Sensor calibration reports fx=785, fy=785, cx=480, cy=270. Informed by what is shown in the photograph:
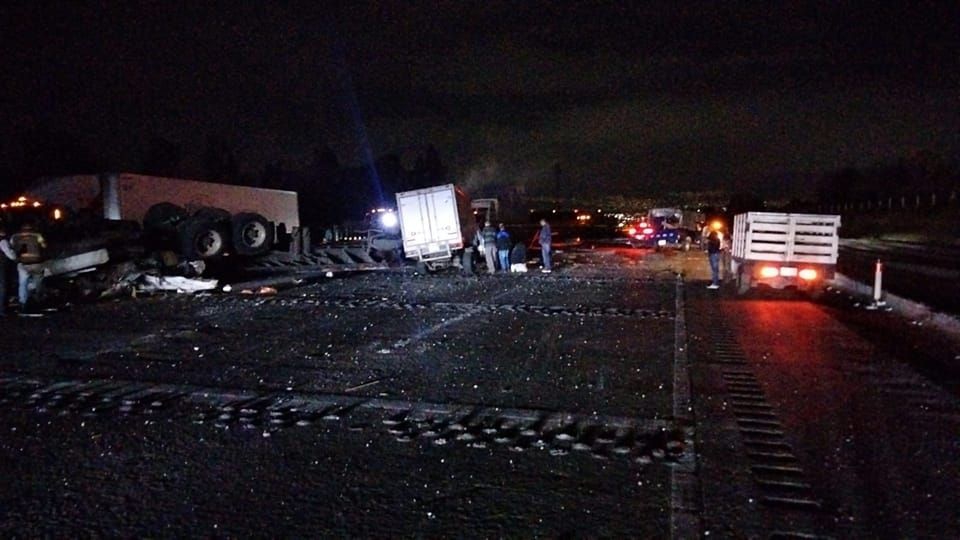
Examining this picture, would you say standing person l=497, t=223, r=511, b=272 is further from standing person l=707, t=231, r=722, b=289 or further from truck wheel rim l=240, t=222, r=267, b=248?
truck wheel rim l=240, t=222, r=267, b=248

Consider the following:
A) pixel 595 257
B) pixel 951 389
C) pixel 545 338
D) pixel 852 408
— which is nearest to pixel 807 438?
pixel 852 408

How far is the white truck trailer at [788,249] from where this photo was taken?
56.6 feet

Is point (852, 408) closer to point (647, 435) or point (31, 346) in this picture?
point (647, 435)

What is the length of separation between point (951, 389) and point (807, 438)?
2969mm

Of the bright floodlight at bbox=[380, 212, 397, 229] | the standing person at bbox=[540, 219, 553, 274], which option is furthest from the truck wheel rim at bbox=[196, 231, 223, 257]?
the standing person at bbox=[540, 219, 553, 274]

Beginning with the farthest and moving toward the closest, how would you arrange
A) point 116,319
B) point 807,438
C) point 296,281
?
point 296,281
point 116,319
point 807,438

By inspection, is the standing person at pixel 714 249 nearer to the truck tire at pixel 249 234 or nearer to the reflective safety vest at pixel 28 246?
the truck tire at pixel 249 234

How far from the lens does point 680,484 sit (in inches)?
215

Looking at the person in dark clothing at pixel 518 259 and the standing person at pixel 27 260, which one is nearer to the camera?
the standing person at pixel 27 260

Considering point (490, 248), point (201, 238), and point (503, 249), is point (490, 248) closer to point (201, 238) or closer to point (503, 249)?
point (503, 249)

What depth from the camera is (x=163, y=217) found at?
76.0 feet

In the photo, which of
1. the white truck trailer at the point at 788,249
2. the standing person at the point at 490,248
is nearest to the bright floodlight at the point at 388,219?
the standing person at the point at 490,248

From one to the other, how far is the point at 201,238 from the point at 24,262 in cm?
767

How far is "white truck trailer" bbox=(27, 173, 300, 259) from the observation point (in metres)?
22.5
